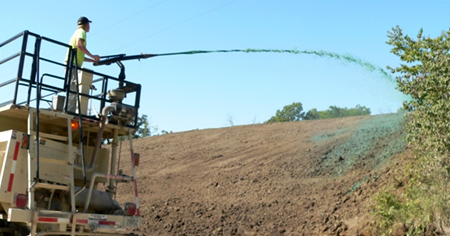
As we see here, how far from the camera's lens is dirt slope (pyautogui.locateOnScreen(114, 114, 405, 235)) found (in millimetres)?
13016

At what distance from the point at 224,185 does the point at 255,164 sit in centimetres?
182

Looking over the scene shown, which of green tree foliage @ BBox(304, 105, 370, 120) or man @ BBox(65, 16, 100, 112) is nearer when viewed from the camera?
man @ BBox(65, 16, 100, 112)

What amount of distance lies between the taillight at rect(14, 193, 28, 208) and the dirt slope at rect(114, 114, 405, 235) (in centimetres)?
689

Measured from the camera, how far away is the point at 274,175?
53.6 feet

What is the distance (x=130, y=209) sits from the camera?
812cm

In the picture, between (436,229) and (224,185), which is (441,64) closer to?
(436,229)

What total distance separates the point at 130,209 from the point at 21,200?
166 cm

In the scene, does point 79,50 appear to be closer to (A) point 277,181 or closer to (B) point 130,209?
(B) point 130,209

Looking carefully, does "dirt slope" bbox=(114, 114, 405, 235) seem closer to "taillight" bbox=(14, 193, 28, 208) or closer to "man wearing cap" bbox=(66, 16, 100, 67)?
"man wearing cap" bbox=(66, 16, 100, 67)

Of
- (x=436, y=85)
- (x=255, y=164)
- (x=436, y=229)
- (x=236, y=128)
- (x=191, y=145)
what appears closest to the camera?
(x=436, y=229)

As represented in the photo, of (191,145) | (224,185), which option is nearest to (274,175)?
(224,185)

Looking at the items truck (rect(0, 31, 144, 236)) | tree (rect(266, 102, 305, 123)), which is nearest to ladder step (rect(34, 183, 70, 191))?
truck (rect(0, 31, 144, 236))

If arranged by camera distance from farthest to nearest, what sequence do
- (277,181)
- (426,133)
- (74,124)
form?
(277,181) < (426,133) < (74,124)

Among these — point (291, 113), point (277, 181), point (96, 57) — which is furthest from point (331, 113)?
point (96, 57)
